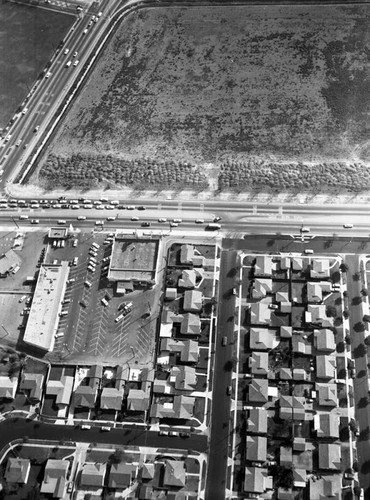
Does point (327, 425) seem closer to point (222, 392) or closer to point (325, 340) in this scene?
point (325, 340)

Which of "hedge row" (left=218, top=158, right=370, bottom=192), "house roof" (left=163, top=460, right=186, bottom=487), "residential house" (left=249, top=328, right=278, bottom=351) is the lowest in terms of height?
"house roof" (left=163, top=460, right=186, bottom=487)

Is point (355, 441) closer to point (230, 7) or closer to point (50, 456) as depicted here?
point (50, 456)

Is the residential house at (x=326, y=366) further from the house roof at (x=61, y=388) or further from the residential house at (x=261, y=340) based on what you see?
the house roof at (x=61, y=388)

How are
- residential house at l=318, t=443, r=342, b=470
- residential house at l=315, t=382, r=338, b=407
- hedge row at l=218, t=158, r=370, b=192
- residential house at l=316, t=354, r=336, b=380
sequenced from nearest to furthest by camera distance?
residential house at l=318, t=443, r=342, b=470
residential house at l=315, t=382, r=338, b=407
residential house at l=316, t=354, r=336, b=380
hedge row at l=218, t=158, r=370, b=192

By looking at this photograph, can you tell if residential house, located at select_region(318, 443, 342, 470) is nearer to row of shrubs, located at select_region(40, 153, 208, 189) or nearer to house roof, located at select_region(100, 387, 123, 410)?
house roof, located at select_region(100, 387, 123, 410)

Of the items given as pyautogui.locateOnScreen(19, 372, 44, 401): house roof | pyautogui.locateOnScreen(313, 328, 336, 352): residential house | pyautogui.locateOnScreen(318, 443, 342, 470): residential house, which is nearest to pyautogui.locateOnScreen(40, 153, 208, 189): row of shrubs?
pyautogui.locateOnScreen(313, 328, 336, 352): residential house

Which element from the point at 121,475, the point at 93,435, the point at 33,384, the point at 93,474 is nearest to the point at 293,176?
the point at 93,435
